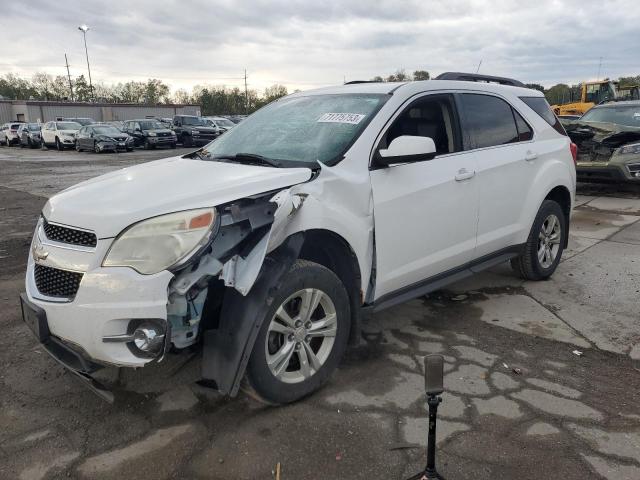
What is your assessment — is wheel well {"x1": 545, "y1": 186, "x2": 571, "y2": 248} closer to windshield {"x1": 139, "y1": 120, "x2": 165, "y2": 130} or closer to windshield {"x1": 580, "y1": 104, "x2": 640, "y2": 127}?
windshield {"x1": 580, "y1": 104, "x2": 640, "y2": 127}

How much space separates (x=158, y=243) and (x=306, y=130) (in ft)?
4.95

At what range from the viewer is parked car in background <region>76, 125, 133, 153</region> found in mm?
26062

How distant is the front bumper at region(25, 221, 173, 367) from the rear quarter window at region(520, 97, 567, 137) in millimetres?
3890

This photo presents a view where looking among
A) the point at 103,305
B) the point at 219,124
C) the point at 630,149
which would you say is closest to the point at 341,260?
the point at 103,305

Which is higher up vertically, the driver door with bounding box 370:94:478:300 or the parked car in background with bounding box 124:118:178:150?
the parked car in background with bounding box 124:118:178:150

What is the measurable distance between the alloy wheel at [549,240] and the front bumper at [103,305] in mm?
3827

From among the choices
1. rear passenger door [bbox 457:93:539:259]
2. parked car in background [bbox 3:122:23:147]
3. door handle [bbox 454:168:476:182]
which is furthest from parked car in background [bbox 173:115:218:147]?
door handle [bbox 454:168:476:182]

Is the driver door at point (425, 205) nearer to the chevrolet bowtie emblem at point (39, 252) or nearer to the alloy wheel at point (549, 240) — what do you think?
the alloy wheel at point (549, 240)

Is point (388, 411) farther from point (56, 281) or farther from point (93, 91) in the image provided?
point (93, 91)

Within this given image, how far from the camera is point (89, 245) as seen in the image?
261 centimetres

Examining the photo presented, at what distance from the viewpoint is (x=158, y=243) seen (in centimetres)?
253

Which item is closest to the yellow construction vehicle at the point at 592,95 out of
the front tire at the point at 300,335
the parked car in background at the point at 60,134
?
the front tire at the point at 300,335

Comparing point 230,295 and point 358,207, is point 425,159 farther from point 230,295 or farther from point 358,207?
point 230,295

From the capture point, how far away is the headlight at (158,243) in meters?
2.50
